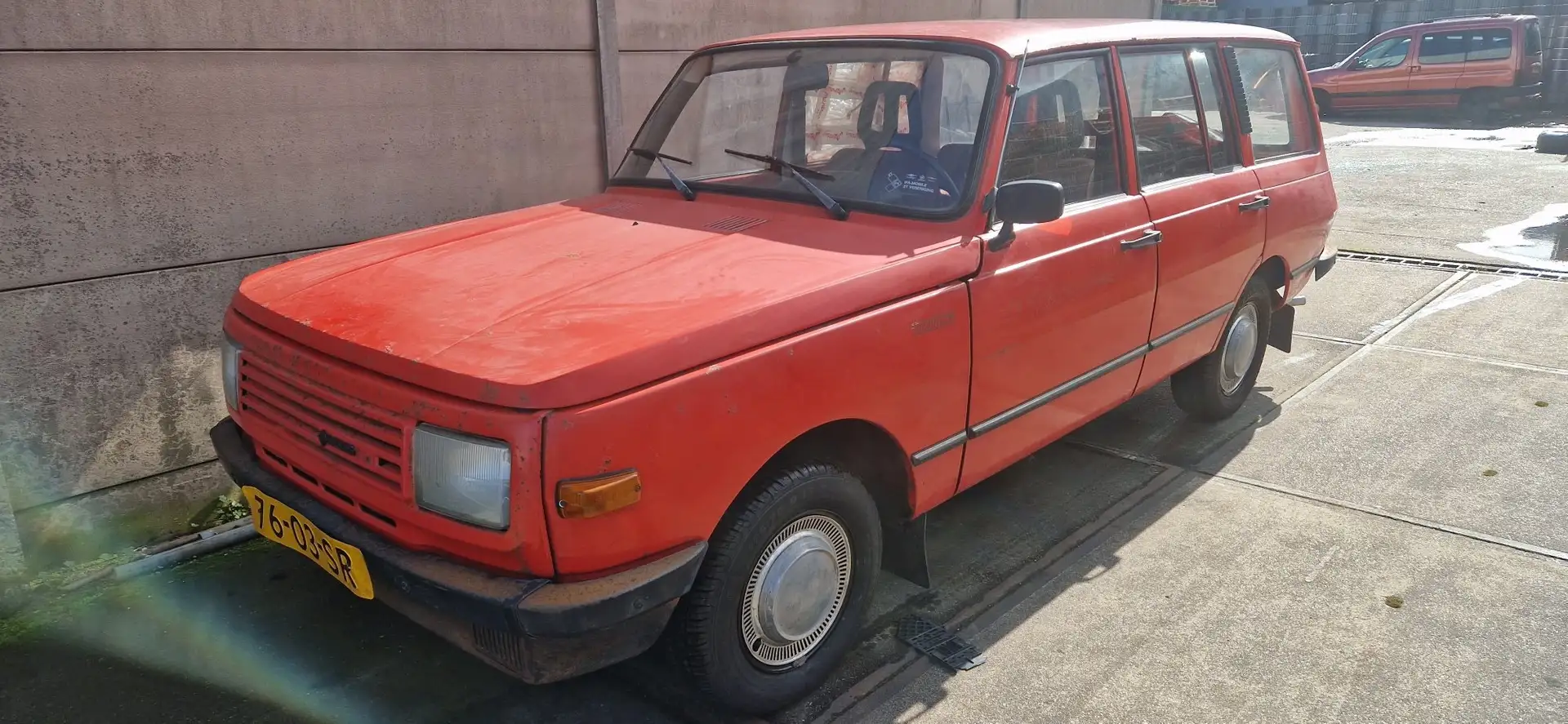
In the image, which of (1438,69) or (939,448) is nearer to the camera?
(939,448)

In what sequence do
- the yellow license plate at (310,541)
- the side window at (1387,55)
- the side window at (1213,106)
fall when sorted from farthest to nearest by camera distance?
the side window at (1387,55), the side window at (1213,106), the yellow license plate at (310,541)

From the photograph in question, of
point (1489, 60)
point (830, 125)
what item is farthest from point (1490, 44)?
point (830, 125)

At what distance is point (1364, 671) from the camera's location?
2988 mm

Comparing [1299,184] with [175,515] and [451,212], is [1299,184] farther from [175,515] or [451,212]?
[175,515]

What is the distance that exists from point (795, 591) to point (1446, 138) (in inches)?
645

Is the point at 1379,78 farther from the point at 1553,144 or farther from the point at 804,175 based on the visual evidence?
the point at 804,175

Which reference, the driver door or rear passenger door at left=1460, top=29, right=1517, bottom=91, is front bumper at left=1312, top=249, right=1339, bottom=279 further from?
the driver door

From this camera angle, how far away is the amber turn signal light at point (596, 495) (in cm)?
217

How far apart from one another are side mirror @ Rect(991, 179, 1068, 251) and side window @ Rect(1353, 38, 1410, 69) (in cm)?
1828

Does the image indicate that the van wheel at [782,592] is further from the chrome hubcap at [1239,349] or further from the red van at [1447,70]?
the red van at [1447,70]

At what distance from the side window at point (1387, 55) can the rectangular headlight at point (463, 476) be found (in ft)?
65.3

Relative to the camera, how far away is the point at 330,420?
2504 mm

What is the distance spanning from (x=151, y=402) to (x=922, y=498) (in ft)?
9.91

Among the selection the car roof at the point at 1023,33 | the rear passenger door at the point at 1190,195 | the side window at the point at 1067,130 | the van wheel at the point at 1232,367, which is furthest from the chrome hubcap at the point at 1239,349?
the side window at the point at 1067,130
